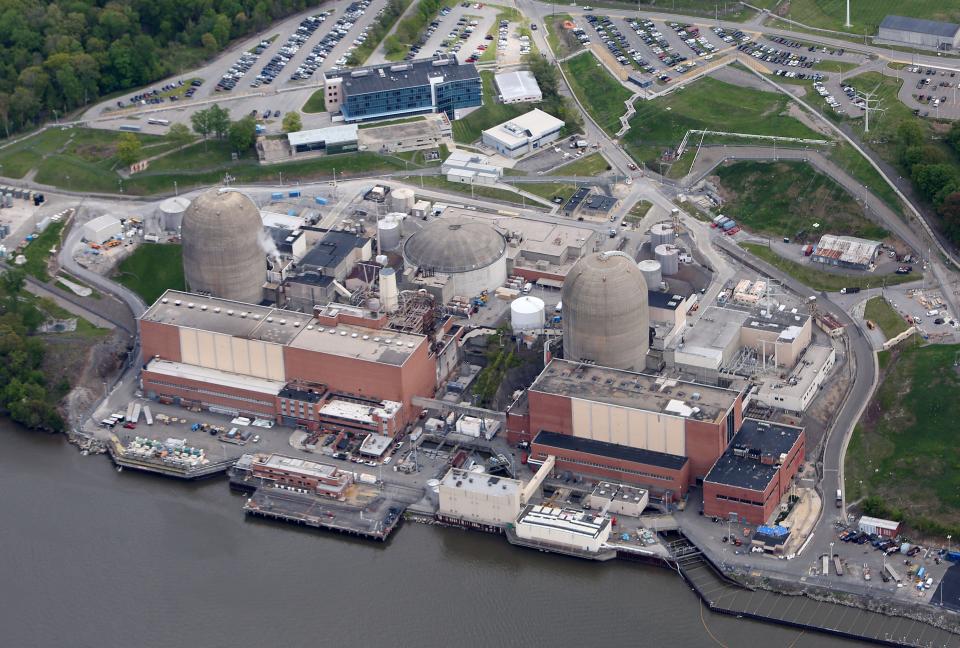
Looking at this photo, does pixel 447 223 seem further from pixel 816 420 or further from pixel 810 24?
pixel 810 24

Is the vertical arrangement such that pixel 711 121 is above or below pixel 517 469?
above

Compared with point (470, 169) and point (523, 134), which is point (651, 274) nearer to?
point (470, 169)

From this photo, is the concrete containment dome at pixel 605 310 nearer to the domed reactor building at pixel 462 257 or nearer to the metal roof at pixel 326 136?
the domed reactor building at pixel 462 257

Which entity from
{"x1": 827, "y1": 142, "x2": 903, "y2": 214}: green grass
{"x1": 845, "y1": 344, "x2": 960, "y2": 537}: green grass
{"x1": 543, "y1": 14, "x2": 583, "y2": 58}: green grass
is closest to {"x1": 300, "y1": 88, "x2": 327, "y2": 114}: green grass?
{"x1": 543, "y1": 14, "x2": 583, "y2": 58}: green grass

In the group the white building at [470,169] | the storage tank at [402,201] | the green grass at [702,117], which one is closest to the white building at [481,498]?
the storage tank at [402,201]

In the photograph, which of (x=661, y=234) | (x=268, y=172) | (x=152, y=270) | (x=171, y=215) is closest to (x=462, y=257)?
(x=661, y=234)

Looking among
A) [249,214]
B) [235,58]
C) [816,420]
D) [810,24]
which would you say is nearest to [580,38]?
[810,24]
